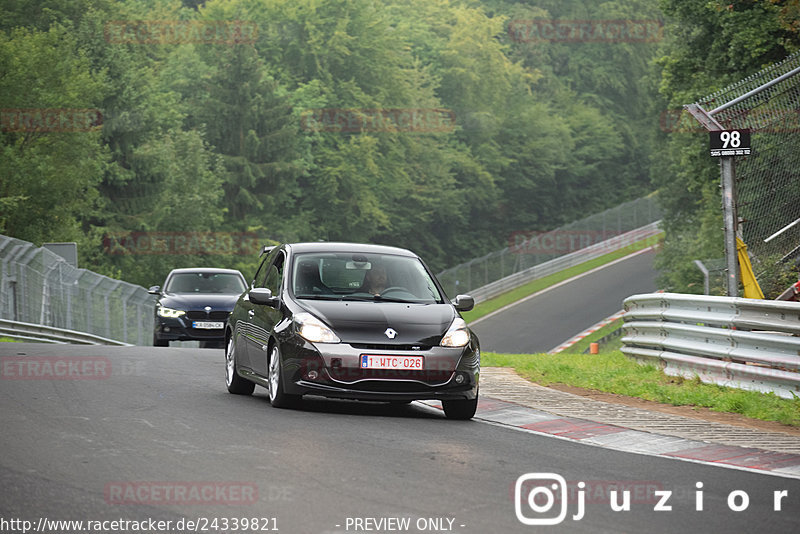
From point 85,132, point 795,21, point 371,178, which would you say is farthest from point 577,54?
point 795,21

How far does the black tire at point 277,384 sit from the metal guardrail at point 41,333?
15371mm

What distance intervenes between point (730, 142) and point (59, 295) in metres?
19.2

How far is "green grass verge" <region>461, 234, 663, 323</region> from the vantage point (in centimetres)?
5891

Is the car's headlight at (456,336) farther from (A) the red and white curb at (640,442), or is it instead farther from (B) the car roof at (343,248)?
(B) the car roof at (343,248)

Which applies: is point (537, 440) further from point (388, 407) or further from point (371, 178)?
point (371, 178)

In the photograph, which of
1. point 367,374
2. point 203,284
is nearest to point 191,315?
point 203,284

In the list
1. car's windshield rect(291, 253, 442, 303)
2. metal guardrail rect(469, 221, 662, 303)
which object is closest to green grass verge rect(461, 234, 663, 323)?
metal guardrail rect(469, 221, 662, 303)

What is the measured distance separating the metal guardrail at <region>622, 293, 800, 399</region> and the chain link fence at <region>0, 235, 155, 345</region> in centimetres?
1601

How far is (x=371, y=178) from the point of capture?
3142 inches

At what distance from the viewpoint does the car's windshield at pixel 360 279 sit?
11812 mm

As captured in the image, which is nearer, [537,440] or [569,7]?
[537,440]

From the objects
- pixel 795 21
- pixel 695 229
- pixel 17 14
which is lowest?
pixel 695 229

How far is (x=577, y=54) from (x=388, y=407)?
9545 cm

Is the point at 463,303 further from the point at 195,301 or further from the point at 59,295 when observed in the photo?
the point at 59,295
